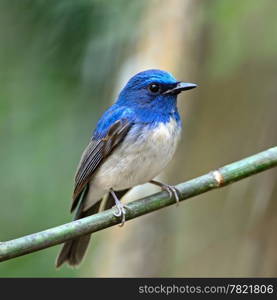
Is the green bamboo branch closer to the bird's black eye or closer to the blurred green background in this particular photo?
the bird's black eye

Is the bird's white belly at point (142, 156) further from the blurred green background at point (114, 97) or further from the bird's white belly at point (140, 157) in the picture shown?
the blurred green background at point (114, 97)

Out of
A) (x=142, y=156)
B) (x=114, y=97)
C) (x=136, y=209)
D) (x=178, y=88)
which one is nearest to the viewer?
(x=136, y=209)

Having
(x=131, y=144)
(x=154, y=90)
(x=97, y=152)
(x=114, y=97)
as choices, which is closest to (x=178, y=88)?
(x=154, y=90)

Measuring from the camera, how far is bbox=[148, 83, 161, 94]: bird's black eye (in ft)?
16.3

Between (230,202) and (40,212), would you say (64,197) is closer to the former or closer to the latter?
(40,212)

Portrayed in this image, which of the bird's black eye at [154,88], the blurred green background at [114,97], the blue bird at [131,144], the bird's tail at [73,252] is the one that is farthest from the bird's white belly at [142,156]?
the blurred green background at [114,97]

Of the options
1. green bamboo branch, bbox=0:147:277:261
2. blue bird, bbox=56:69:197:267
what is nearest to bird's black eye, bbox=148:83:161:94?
blue bird, bbox=56:69:197:267

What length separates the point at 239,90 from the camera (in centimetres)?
691

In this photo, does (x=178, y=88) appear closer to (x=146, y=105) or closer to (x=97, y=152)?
(x=146, y=105)

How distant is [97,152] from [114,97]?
120 cm

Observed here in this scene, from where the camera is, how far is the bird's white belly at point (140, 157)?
469 cm

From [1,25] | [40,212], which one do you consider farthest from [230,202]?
[1,25]

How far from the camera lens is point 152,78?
496cm

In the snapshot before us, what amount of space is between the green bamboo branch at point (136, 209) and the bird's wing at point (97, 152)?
3.81ft
